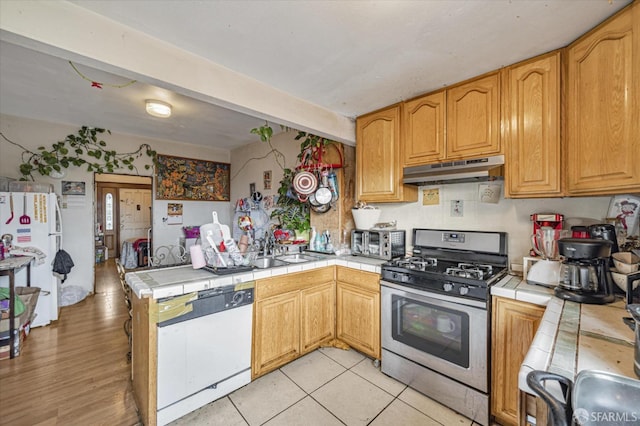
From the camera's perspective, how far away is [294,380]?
6.33ft

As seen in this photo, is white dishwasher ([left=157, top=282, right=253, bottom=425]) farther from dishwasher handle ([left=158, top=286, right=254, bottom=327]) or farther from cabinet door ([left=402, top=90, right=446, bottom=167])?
cabinet door ([left=402, top=90, right=446, bottom=167])

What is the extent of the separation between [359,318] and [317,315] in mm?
370

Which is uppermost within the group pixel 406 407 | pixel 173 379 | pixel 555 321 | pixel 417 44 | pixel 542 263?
pixel 417 44

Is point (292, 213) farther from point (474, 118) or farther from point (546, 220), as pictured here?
point (546, 220)

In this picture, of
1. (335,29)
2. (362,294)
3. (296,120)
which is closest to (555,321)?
(362,294)

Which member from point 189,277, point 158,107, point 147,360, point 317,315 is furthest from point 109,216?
point 317,315

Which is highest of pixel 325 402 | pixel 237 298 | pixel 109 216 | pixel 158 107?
pixel 158 107

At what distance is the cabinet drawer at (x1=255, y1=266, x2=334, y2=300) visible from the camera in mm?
1892

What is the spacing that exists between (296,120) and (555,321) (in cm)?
206

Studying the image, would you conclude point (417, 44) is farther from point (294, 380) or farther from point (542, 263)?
point (294, 380)

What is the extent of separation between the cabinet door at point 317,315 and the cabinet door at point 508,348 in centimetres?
127

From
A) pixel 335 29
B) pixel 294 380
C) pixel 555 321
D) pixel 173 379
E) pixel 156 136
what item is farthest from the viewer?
pixel 156 136

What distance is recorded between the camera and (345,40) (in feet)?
4.84

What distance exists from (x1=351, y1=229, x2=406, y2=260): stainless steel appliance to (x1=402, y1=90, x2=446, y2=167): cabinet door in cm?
66
